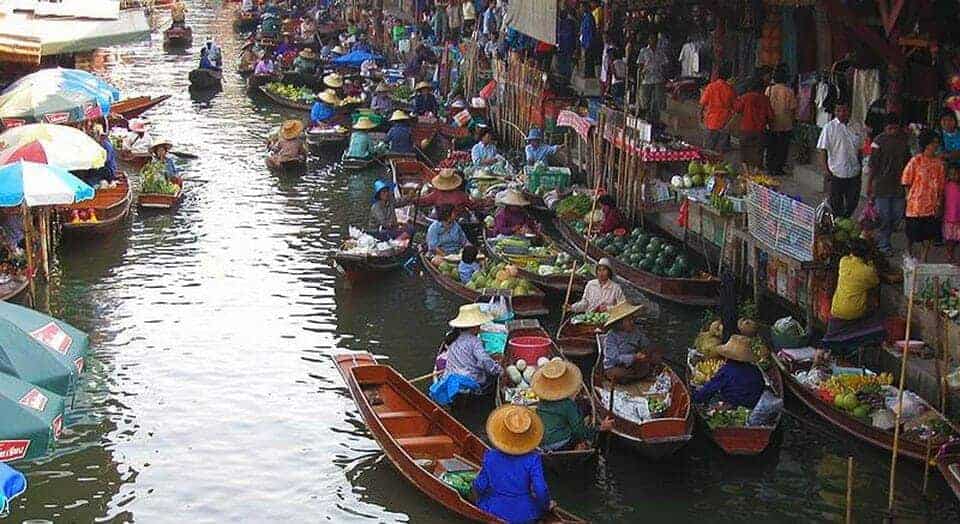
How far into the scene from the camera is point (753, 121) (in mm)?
16812

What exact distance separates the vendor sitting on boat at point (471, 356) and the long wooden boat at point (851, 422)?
2.71 meters

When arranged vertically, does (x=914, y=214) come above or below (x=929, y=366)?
above

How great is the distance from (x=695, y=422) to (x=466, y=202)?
7.55 metres

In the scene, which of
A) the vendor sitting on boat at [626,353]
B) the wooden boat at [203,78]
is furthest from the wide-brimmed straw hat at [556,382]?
the wooden boat at [203,78]

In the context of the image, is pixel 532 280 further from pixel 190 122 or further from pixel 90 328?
pixel 190 122

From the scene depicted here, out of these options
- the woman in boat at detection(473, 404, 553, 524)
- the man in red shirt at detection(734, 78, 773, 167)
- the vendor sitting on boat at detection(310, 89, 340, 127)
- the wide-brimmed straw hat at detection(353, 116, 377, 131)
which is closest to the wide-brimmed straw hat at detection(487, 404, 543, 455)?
the woman in boat at detection(473, 404, 553, 524)

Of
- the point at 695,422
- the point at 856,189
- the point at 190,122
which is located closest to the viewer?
the point at 695,422

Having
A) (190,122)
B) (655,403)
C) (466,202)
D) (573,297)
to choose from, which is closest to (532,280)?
(573,297)

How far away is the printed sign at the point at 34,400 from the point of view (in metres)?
10.2

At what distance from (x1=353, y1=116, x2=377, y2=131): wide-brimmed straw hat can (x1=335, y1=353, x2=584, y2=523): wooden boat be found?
1253 centimetres

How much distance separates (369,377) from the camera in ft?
41.1

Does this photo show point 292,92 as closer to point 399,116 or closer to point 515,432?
point 399,116

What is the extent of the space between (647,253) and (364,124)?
384 inches

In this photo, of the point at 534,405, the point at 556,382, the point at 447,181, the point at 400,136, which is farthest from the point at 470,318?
the point at 400,136
